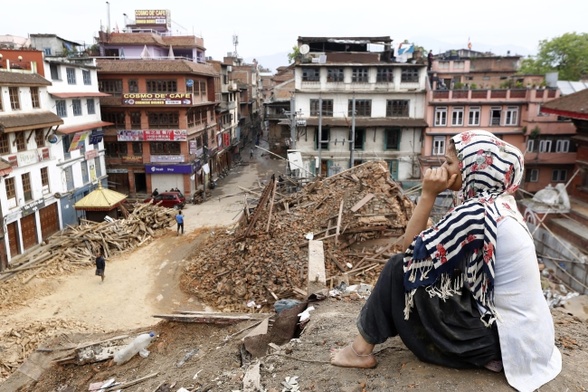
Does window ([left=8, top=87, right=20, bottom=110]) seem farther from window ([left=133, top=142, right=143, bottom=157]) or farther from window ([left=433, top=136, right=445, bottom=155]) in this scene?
window ([left=433, top=136, right=445, bottom=155])

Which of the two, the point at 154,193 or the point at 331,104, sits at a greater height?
the point at 331,104

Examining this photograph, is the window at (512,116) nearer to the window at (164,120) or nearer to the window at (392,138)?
the window at (392,138)

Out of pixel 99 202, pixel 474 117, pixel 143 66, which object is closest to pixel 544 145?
pixel 474 117

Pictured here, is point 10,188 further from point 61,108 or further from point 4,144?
point 61,108

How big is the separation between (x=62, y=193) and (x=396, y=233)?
2133cm

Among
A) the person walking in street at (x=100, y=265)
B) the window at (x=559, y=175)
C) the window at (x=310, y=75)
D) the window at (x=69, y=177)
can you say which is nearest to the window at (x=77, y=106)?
the window at (x=69, y=177)

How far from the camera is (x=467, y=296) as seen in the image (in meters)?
3.72

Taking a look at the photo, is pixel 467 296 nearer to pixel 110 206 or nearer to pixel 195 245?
pixel 195 245

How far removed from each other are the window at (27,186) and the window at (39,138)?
2046mm

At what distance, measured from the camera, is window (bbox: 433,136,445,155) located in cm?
3525

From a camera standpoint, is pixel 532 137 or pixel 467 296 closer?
pixel 467 296

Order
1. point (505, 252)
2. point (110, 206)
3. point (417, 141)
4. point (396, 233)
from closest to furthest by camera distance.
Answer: point (505, 252) < point (396, 233) < point (110, 206) < point (417, 141)

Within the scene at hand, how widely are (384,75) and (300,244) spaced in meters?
23.8

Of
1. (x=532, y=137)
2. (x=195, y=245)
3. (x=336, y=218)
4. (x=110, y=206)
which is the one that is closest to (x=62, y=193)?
(x=110, y=206)
